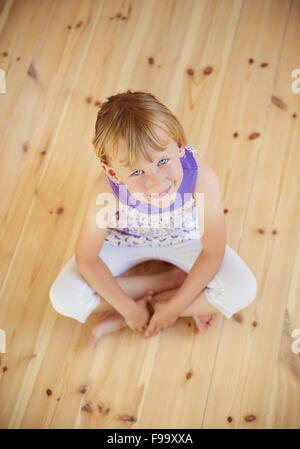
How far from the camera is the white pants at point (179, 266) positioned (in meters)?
1.04

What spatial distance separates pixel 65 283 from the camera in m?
1.07

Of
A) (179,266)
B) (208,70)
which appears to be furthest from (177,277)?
(208,70)

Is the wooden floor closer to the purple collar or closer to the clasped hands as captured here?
the clasped hands

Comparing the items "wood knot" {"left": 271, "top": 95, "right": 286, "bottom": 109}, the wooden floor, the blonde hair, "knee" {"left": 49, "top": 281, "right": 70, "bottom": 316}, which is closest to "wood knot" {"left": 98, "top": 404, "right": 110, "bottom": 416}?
the wooden floor

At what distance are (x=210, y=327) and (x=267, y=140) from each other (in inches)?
23.2

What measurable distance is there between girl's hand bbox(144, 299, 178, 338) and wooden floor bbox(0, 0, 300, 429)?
57 mm

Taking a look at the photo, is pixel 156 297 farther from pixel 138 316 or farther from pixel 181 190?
pixel 181 190

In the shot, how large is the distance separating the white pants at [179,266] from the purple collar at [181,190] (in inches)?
7.8

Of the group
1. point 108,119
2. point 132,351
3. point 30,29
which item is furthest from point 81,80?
point 132,351

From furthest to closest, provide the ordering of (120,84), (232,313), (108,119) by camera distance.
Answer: (120,84), (232,313), (108,119)

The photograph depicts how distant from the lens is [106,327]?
112 cm

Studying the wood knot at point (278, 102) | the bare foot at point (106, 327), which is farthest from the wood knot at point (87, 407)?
the wood knot at point (278, 102)

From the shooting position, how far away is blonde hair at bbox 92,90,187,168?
0.70 meters

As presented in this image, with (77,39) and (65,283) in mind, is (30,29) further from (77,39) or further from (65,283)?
(65,283)
